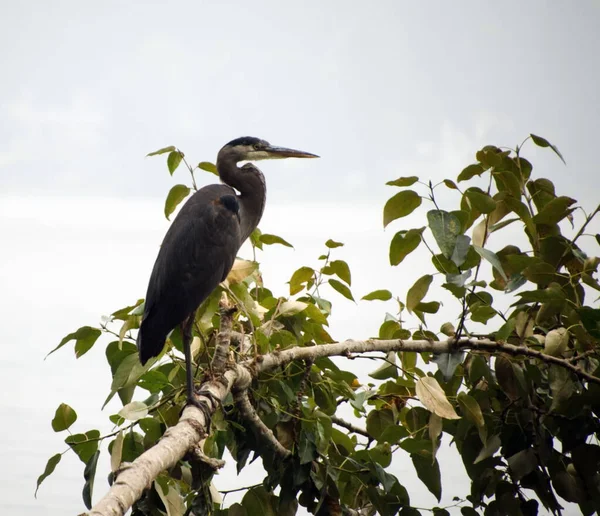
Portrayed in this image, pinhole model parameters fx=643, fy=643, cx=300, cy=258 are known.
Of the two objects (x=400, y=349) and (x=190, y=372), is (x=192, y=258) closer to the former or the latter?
(x=190, y=372)

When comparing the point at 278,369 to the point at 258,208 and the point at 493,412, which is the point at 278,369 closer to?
the point at 493,412

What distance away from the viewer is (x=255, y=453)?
1.94 meters

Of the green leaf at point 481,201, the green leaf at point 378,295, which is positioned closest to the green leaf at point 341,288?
the green leaf at point 378,295

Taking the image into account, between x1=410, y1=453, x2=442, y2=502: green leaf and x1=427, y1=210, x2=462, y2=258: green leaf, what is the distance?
651 millimetres

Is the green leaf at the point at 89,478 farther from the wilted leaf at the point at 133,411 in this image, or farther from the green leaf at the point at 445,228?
the green leaf at the point at 445,228

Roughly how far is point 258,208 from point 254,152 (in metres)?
0.42

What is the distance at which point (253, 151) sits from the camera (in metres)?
3.39

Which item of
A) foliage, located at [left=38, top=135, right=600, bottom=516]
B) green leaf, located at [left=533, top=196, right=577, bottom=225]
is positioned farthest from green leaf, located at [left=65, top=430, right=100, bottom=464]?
green leaf, located at [left=533, top=196, right=577, bottom=225]

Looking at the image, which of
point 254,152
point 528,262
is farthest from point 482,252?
point 254,152

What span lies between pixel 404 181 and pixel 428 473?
885mm

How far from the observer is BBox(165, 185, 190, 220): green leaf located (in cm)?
240

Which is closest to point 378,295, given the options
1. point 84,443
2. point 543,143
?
point 543,143

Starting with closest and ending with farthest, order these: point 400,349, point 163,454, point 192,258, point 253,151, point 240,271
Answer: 1. point 163,454
2. point 400,349
3. point 240,271
4. point 192,258
5. point 253,151

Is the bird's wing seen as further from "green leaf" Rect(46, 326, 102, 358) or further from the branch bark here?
the branch bark
